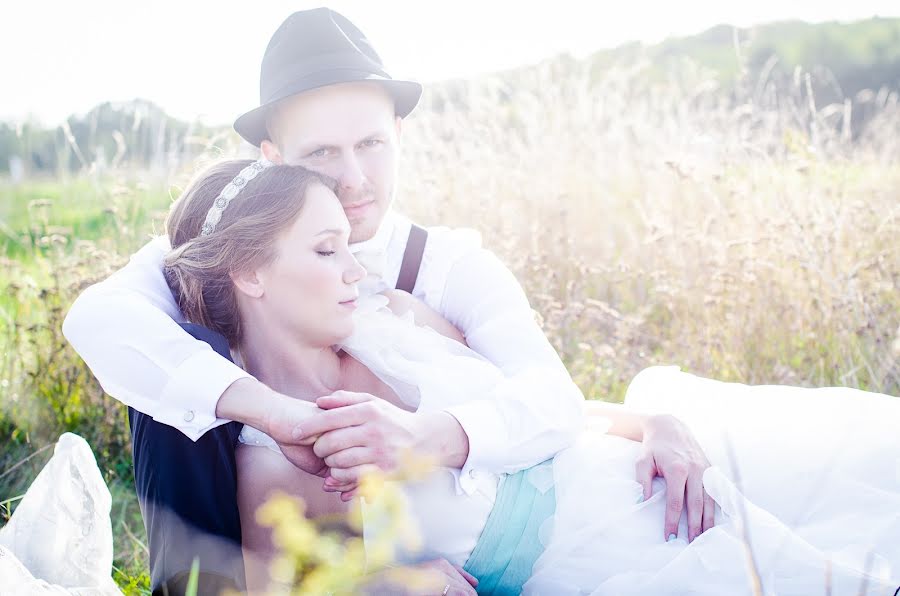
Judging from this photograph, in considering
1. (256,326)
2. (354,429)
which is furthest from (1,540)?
(354,429)

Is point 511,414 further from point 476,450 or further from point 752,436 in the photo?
point 752,436

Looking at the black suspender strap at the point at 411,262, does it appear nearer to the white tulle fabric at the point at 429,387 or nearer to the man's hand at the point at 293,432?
the white tulle fabric at the point at 429,387

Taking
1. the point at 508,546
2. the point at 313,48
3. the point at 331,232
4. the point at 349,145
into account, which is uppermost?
the point at 313,48

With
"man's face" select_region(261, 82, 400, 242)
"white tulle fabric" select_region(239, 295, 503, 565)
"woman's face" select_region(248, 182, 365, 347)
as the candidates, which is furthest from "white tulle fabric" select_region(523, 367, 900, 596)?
"man's face" select_region(261, 82, 400, 242)

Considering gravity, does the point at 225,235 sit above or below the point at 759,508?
above

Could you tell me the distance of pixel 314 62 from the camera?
281 centimetres

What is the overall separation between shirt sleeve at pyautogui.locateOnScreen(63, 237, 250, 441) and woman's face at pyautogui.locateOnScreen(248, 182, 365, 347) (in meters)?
0.27

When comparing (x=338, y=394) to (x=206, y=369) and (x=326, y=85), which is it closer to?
(x=206, y=369)

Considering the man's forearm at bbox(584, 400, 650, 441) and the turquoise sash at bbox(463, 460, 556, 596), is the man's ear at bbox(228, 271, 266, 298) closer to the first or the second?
the turquoise sash at bbox(463, 460, 556, 596)

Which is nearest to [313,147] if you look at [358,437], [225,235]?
[225,235]

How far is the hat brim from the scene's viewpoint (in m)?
2.77

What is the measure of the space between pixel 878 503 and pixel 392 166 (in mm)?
1782

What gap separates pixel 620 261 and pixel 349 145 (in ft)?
7.27

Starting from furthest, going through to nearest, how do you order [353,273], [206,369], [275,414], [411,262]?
1. [411,262]
2. [353,273]
3. [206,369]
4. [275,414]
